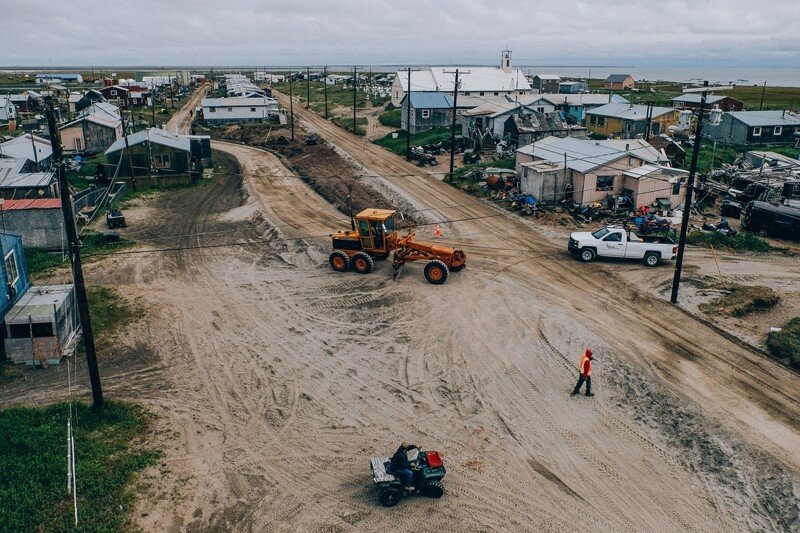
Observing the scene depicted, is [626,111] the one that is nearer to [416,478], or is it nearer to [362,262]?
[362,262]

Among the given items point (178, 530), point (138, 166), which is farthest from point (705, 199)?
point (138, 166)

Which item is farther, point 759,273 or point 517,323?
point 759,273

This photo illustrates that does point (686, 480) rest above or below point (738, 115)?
below

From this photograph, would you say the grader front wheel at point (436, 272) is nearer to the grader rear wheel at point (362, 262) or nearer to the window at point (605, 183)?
the grader rear wheel at point (362, 262)

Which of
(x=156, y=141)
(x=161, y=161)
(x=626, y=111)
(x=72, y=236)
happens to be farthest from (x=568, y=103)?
(x=72, y=236)

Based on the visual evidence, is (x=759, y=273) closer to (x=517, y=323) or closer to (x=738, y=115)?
(x=517, y=323)

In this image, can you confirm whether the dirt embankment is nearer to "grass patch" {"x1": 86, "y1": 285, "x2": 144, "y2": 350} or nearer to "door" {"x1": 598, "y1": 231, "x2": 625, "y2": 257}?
"door" {"x1": 598, "y1": 231, "x2": 625, "y2": 257}

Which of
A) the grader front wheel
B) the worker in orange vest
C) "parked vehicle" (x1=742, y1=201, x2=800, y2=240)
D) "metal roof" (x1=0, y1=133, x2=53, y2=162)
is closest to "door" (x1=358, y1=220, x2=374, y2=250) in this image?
the grader front wheel
